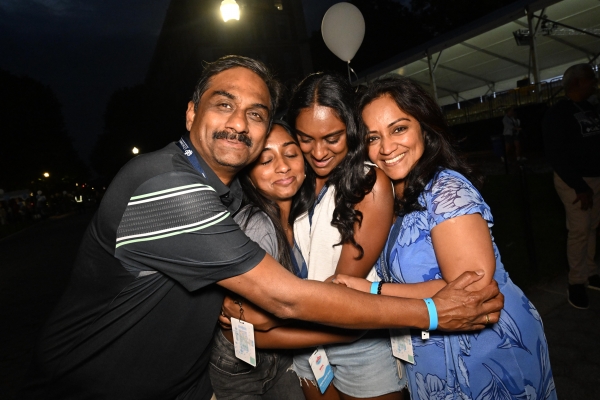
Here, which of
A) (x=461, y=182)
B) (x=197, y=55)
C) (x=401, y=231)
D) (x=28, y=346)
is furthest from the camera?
(x=197, y=55)

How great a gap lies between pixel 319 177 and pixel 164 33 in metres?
53.0

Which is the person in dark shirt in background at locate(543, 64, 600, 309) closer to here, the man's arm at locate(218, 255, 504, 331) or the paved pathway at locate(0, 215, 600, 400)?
the paved pathway at locate(0, 215, 600, 400)

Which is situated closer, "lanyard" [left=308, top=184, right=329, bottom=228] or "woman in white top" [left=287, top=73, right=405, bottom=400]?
"woman in white top" [left=287, top=73, right=405, bottom=400]

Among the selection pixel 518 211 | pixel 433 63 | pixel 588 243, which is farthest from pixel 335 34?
pixel 433 63

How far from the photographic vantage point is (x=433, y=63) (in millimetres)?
19891

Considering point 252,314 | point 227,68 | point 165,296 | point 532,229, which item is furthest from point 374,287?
point 532,229

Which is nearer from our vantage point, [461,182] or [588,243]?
[461,182]

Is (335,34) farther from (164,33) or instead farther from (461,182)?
(164,33)

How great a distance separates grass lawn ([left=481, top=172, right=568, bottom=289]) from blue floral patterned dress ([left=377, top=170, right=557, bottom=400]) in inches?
129

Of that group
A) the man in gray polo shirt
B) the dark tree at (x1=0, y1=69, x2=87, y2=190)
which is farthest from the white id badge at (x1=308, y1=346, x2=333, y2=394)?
the dark tree at (x1=0, y1=69, x2=87, y2=190)

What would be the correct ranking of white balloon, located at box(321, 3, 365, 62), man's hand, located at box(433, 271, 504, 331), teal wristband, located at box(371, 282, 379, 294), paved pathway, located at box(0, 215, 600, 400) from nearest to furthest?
man's hand, located at box(433, 271, 504, 331), teal wristband, located at box(371, 282, 379, 294), paved pathway, located at box(0, 215, 600, 400), white balloon, located at box(321, 3, 365, 62)

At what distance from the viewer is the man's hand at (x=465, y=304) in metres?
1.64

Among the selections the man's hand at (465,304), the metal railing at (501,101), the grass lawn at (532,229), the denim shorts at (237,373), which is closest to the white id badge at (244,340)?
the denim shorts at (237,373)

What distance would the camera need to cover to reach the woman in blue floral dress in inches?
67.1
